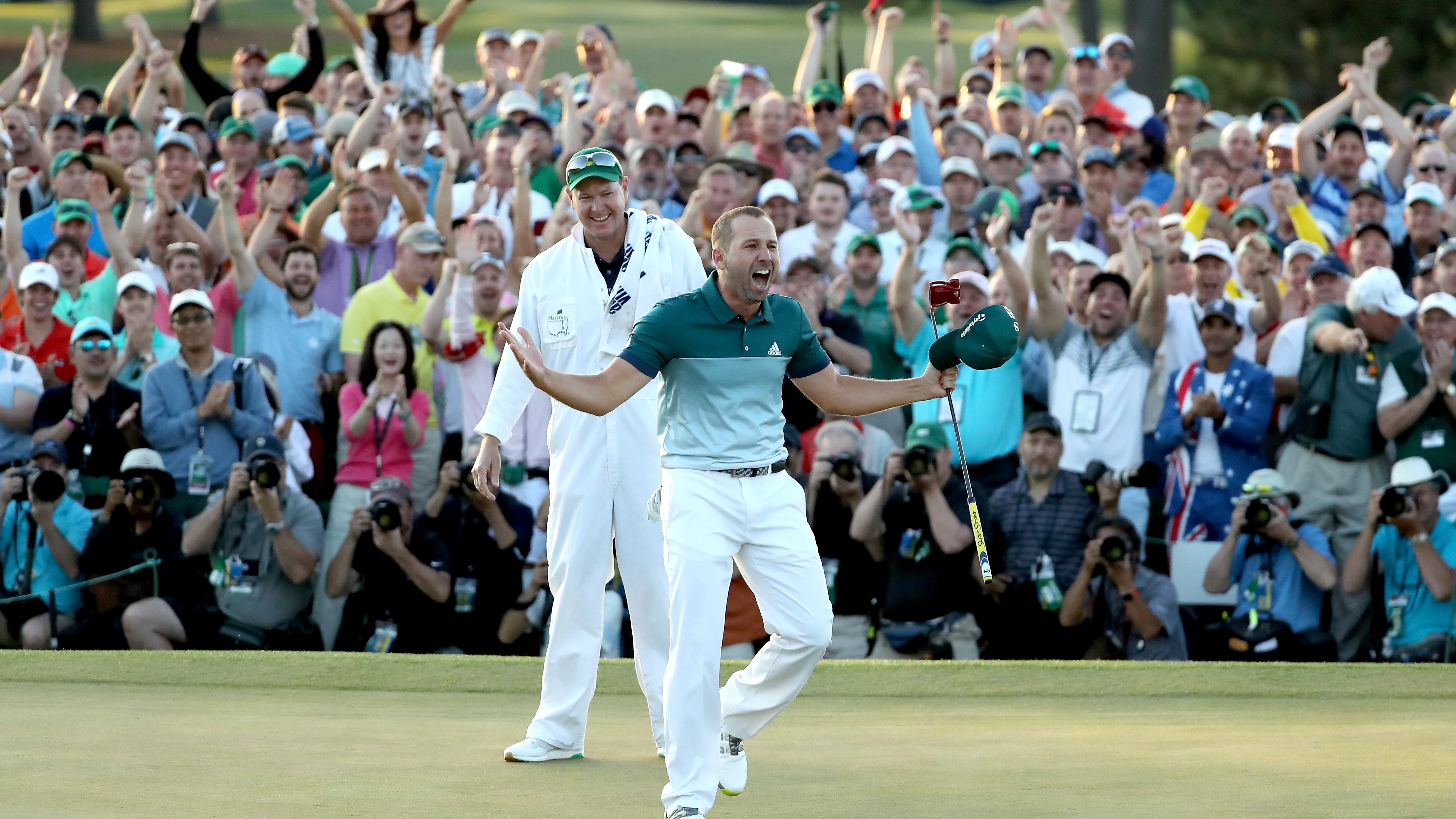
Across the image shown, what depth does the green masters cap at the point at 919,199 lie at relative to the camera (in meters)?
11.2

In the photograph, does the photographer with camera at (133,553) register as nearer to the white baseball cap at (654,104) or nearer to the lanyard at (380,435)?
the lanyard at (380,435)

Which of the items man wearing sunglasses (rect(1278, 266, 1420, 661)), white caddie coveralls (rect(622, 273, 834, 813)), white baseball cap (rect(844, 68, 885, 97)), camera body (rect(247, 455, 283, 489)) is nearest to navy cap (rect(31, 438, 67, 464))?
camera body (rect(247, 455, 283, 489))

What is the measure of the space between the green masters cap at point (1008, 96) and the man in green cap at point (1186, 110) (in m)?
1.09

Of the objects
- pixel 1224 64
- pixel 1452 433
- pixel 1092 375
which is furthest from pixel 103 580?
pixel 1224 64

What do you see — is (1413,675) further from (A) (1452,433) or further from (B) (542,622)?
(B) (542,622)

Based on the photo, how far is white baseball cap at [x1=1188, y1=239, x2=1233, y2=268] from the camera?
10.4m

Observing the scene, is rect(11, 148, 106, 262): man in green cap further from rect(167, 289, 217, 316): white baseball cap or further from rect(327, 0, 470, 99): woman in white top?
rect(327, 0, 470, 99): woman in white top

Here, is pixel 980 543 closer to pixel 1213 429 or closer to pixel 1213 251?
pixel 1213 429

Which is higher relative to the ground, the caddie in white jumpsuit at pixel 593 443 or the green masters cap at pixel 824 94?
the green masters cap at pixel 824 94

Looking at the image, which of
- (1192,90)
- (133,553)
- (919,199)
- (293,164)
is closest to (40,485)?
(133,553)

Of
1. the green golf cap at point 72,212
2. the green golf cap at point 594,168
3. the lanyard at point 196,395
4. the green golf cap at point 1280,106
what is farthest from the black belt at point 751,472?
the green golf cap at point 1280,106

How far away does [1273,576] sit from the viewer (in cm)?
949

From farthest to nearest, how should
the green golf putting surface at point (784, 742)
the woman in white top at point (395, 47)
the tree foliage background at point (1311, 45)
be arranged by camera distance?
the tree foliage background at point (1311, 45) → the woman in white top at point (395, 47) → the green golf putting surface at point (784, 742)

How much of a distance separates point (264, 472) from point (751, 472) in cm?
453
